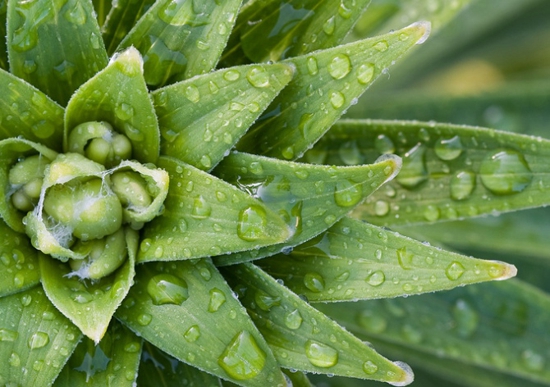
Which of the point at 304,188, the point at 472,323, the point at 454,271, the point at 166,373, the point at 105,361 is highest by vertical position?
the point at 304,188

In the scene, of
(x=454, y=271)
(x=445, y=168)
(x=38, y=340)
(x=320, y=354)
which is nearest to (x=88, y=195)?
(x=38, y=340)

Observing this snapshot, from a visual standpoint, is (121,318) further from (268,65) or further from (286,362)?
(268,65)

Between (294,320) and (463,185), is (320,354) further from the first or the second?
(463,185)

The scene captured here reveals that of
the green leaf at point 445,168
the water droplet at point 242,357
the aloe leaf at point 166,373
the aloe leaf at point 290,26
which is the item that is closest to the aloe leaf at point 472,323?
the green leaf at point 445,168

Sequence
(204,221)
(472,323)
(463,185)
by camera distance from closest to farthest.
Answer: (204,221) → (463,185) → (472,323)

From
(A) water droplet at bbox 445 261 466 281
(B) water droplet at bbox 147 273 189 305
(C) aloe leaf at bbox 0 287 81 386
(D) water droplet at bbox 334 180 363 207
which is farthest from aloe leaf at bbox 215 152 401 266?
(C) aloe leaf at bbox 0 287 81 386

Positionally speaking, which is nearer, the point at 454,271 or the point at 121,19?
the point at 454,271

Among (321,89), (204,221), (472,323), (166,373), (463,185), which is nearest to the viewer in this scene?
(204,221)

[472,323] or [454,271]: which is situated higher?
[454,271]
